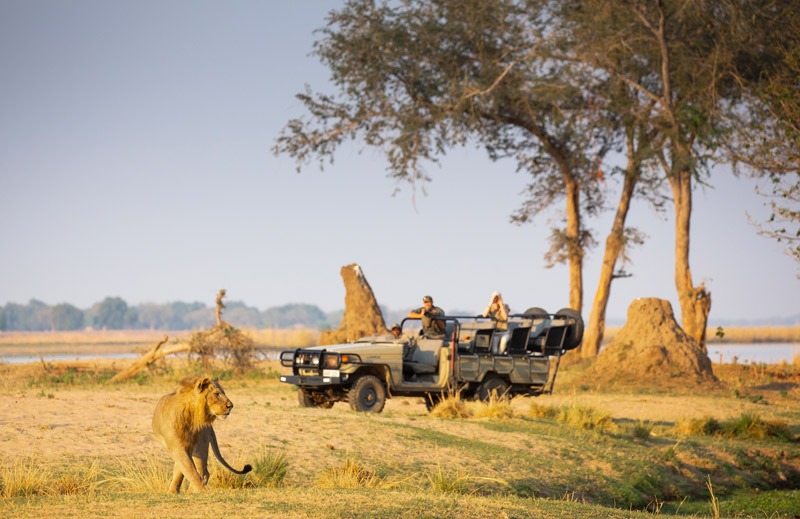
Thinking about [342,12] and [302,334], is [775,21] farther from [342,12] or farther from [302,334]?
[302,334]

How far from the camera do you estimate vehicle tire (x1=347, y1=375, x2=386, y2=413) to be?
18.3 m

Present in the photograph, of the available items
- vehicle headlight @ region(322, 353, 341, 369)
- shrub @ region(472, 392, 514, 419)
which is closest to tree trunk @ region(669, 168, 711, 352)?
shrub @ region(472, 392, 514, 419)

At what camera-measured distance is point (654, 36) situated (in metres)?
32.5

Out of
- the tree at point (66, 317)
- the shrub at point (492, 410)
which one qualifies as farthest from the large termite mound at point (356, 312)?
the tree at point (66, 317)

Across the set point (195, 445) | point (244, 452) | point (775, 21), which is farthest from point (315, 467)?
point (775, 21)

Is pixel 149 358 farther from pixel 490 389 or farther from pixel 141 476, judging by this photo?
pixel 141 476

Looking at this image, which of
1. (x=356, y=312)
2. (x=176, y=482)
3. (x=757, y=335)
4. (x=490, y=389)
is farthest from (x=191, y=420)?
(x=757, y=335)

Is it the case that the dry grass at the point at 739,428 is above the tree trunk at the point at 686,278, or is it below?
below

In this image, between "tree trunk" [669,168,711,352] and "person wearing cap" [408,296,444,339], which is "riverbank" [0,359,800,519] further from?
"tree trunk" [669,168,711,352]

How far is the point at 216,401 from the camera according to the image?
30.5 ft

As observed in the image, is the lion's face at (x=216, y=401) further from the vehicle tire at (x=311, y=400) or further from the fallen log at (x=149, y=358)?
the fallen log at (x=149, y=358)

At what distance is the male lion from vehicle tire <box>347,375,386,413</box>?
28.7ft

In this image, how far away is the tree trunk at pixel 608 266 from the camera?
35.3 metres

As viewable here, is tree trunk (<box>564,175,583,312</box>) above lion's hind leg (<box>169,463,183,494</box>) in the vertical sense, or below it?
above
